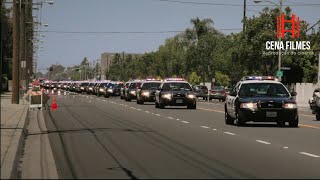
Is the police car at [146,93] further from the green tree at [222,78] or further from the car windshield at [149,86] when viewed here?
the green tree at [222,78]

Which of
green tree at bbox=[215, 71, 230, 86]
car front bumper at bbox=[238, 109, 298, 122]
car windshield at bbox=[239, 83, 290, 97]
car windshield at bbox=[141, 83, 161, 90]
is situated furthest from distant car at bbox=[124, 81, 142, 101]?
green tree at bbox=[215, 71, 230, 86]

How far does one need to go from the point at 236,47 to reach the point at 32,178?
6464cm

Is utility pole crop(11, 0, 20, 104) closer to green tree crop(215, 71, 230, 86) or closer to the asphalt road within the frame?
the asphalt road

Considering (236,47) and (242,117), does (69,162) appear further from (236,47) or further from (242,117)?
(236,47)

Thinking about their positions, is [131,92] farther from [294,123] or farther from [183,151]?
[183,151]

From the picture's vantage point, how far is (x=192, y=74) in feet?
356

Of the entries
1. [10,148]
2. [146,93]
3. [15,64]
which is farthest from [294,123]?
[146,93]

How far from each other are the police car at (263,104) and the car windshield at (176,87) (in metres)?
15.4

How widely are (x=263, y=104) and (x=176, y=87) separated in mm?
17561

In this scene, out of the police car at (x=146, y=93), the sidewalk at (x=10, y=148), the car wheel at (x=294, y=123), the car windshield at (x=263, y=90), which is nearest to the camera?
the sidewalk at (x=10, y=148)

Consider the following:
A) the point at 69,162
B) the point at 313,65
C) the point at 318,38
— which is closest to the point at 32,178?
the point at 69,162

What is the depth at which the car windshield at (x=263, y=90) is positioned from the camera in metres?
24.8

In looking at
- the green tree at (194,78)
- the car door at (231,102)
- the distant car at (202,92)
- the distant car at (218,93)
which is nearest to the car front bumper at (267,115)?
the car door at (231,102)

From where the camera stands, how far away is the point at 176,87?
4134 centimetres
